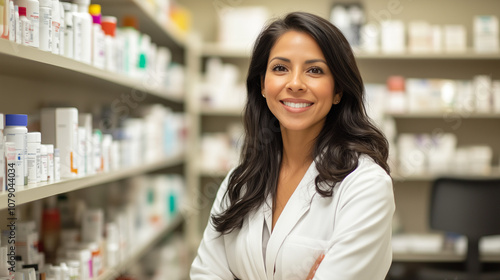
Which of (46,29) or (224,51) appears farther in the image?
(224,51)

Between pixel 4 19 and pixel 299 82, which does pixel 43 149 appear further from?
pixel 299 82

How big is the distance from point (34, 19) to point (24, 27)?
70 millimetres

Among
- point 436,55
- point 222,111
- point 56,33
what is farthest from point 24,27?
point 436,55

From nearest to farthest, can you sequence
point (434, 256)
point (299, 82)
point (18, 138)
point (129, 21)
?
point (18, 138), point (299, 82), point (129, 21), point (434, 256)

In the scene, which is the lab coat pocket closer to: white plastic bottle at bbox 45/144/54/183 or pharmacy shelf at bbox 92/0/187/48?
white plastic bottle at bbox 45/144/54/183

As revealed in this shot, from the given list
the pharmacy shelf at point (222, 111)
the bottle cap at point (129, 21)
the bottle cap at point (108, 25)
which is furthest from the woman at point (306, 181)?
the pharmacy shelf at point (222, 111)

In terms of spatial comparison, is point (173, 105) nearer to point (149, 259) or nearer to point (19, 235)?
point (149, 259)

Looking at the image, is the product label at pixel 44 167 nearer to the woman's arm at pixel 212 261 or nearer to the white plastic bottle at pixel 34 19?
the white plastic bottle at pixel 34 19

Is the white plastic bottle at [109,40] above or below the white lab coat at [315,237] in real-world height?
above

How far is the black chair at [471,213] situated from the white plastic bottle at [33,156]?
8.57 feet

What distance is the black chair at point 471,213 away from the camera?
3254mm

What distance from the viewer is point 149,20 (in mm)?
3273

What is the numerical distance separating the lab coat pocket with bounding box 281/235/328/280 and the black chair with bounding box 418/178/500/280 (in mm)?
2033

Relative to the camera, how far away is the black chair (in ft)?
10.7
